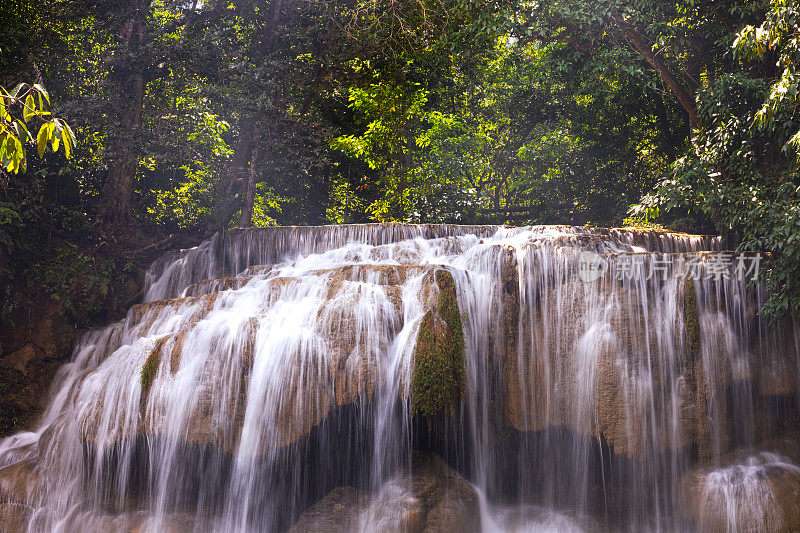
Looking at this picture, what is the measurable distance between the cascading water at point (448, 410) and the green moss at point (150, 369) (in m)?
0.03

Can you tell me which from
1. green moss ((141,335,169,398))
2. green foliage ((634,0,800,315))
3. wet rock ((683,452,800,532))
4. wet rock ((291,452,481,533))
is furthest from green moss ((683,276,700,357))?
green moss ((141,335,169,398))

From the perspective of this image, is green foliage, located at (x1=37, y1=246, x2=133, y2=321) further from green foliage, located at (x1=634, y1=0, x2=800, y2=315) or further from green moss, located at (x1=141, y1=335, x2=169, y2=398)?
green foliage, located at (x1=634, y1=0, x2=800, y2=315)

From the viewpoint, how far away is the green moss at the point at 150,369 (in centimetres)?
678

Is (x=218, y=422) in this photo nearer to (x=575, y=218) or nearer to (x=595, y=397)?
(x=595, y=397)

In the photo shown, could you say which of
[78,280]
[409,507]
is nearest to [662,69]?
[409,507]

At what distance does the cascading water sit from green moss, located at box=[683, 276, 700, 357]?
24 millimetres

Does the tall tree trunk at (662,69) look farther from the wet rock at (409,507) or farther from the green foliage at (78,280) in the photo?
the green foliage at (78,280)

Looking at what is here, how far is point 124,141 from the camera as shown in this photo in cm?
1159

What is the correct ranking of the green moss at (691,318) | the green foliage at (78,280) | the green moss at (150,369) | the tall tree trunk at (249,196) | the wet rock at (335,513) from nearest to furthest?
the wet rock at (335,513) → the green moss at (150,369) → the green moss at (691,318) → the green foliage at (78,280) → the tall tree trunk at (249,196)

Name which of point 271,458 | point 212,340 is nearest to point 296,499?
point 271,458

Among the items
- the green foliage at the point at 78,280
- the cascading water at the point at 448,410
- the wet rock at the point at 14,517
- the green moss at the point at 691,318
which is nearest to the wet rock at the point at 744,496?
the cascading water at the point at 448,410

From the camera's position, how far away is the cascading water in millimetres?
6309

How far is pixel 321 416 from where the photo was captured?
6.33 meters

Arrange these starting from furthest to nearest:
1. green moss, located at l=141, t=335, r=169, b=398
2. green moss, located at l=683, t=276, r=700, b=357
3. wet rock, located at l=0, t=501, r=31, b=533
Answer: green moss, located at l=683, t=276, r=700, b=357, green moss, located at l=141, t=335, r=169, b=398, wet rock, located at l=0, t=501, r=31, b=533
